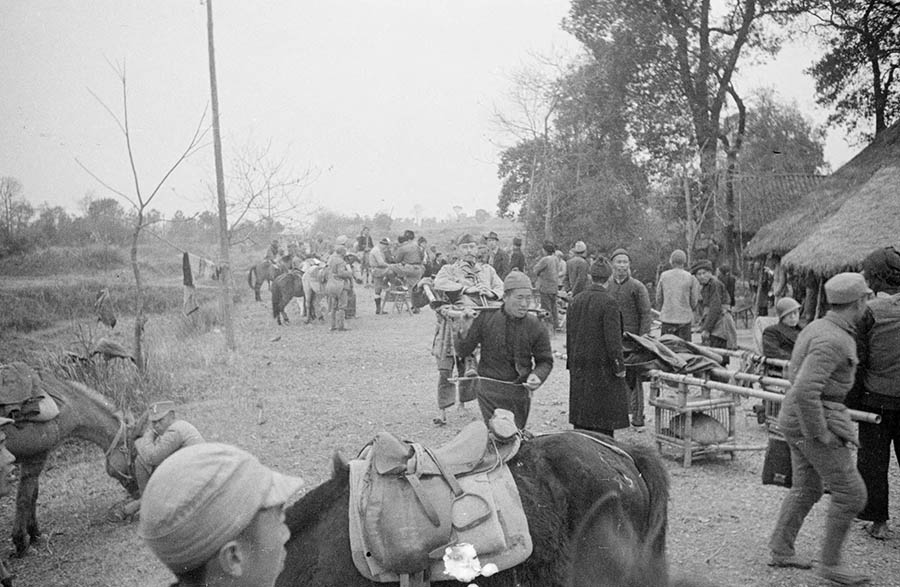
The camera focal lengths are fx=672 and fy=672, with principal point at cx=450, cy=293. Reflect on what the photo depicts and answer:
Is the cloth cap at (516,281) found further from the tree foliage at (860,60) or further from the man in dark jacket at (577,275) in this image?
the tree foliage at (860,60)

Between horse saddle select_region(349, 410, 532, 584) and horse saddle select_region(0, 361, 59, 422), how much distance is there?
3451 mm

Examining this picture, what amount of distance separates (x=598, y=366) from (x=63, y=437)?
Result: 447cm

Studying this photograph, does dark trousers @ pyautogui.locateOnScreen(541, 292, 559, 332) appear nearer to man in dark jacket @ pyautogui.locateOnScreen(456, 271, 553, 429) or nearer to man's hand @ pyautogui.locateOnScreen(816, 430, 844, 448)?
man in dark jacket @ pyautogui.locateOnScreen(456, 271, 553, 429)

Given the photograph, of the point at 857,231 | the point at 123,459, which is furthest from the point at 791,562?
the point at 857,231

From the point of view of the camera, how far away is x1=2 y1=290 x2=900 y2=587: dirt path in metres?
4.60

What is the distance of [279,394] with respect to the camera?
32.7 ft

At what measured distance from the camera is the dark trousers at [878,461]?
15.3 feet

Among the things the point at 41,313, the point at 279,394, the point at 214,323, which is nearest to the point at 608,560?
the point at 279,394

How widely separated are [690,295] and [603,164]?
14100mm

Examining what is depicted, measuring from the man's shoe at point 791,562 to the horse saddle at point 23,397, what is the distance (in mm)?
5299

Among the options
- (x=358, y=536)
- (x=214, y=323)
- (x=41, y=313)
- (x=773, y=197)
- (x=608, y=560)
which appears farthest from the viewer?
(x=773, y=197)

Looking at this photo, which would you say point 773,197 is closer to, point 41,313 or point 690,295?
point 690,295

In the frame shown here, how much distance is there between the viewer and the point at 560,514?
9.53 feet

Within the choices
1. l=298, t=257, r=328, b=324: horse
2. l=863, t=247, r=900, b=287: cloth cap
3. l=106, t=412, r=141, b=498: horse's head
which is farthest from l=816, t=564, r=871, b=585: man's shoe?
l=298, t=257, r=328, b=324: horse
